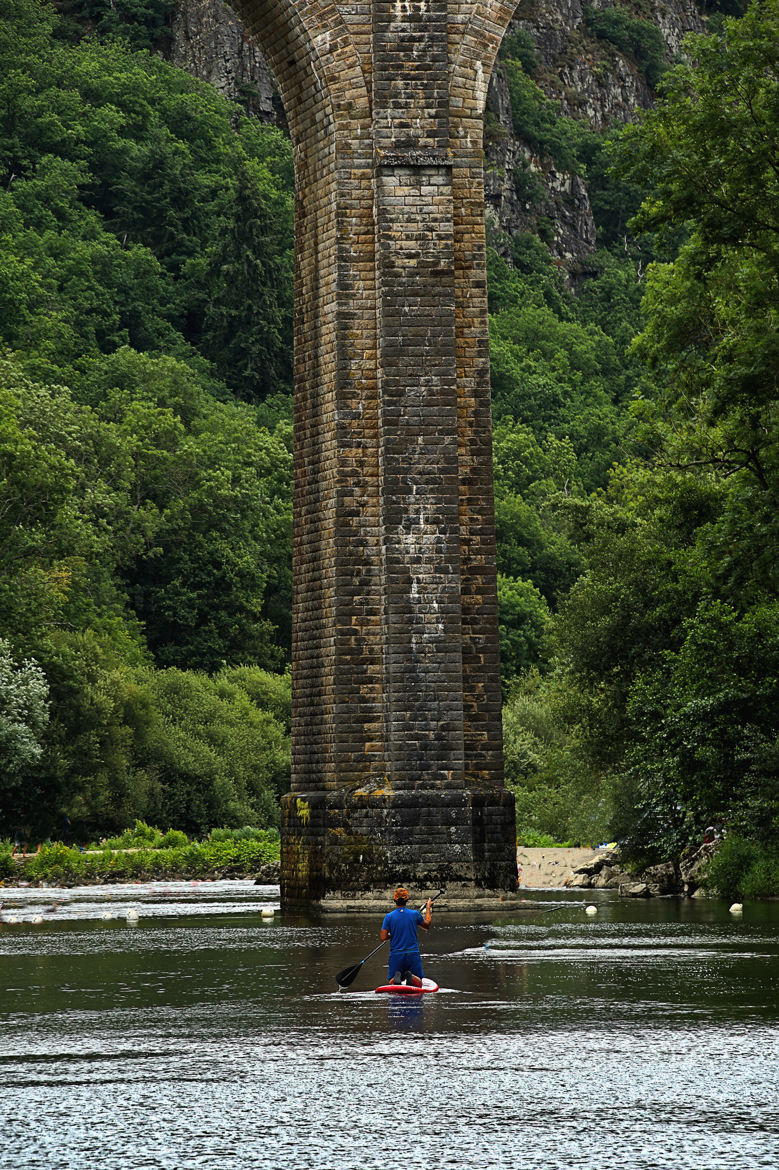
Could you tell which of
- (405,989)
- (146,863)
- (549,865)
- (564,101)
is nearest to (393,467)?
(405,989)

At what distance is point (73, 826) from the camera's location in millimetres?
47312

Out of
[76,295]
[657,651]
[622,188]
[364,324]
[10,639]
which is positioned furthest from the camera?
[622,188]

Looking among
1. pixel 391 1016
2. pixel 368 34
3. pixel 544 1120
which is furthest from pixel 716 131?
pixel 544 1120

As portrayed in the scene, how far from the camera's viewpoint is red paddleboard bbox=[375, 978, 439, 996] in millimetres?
11758

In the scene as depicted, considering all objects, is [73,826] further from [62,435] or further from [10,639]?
[62,435]

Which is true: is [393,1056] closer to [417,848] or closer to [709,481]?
[417,848]

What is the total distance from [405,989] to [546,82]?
116 meters

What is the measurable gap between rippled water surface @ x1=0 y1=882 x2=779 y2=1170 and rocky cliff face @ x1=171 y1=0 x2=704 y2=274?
256ft

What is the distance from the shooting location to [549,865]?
35688 mm

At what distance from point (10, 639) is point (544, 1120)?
3899 centimetres

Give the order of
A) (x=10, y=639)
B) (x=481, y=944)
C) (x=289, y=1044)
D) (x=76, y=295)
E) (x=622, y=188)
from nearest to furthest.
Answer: (x=289, y=1044), (x=481, y=944), (x=10, y=639), (x=76, y=295), (x=622, y=188)

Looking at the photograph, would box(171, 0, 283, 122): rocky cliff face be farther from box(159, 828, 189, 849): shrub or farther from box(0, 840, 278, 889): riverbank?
box(0, 840, 278, 889): riverbank

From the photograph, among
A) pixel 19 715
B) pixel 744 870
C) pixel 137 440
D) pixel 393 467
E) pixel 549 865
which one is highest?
pixel 137 440

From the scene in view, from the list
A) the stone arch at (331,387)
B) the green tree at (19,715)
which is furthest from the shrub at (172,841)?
the stone arch at (331,387)
